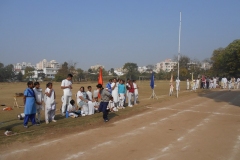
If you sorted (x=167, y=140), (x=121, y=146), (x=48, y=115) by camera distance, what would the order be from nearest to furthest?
1. (x=121, y=146)
2. (x=167, y=140)
3. (x=48, y=115)

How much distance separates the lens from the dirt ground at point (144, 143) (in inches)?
229

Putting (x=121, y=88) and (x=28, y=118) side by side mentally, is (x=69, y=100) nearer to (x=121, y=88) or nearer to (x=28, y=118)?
(x=28, y=118)

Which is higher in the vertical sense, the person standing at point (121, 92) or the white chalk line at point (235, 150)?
the person standing at point (121, 92)

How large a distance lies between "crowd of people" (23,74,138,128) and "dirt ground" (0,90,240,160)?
4.63ft

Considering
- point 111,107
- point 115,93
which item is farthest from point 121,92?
point 111,107

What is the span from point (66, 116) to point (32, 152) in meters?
5.01

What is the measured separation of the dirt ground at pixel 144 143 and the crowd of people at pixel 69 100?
1412 millimetres

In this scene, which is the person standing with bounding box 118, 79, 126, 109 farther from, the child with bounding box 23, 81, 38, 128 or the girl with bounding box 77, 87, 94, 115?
the child with bounding box 23, 81, 38, 128

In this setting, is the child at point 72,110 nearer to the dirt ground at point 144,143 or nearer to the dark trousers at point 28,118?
the dirt ground at point 144,143

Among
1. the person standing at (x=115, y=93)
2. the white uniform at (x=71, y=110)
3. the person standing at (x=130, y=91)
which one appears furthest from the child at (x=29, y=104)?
the person standing at (x=130, y=91)

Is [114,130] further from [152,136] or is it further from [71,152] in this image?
[71,152]

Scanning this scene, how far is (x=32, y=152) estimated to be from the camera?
19.8 ft

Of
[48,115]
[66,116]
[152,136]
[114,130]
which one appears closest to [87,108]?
[66,116]

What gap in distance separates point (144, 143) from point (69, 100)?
16.9 ft
